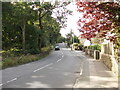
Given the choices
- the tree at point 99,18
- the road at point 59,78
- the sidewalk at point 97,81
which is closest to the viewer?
the tree at point 99,18

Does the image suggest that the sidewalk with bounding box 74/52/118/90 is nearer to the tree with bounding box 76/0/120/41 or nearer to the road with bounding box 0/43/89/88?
the road with bounding box 0/43/89/88

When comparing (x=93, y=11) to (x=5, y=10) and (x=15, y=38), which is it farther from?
(x=15, y=38)

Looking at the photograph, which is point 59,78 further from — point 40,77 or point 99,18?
point 99,18

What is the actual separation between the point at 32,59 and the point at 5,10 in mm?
7430

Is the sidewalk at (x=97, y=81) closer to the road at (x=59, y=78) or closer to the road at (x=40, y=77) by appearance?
the road at (x=59, y=78)

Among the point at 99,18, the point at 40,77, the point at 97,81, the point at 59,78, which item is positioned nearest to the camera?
the point at 99,18

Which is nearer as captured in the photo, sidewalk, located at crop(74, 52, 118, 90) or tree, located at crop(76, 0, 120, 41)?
tree, located at crop(76, 0, 120, 41)

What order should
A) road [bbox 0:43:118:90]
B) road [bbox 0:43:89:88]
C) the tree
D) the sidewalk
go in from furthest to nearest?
road [bbox 0:43:89:88] → road [bbox 0:43:118:90] → the sidewalk → the tree

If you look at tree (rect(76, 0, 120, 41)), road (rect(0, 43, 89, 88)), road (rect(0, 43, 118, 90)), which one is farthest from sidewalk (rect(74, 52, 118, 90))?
tree (rect(76, 0, 120, 41))

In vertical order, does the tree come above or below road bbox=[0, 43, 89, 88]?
above

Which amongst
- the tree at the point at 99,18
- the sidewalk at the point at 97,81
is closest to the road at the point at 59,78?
the sidewalk at the point at 97,81

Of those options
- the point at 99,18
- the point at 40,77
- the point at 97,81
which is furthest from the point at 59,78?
the point at 99,18

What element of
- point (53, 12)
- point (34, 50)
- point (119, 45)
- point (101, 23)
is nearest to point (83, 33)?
point (101, 23)

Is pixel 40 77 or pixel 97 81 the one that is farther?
pixel 40 77
